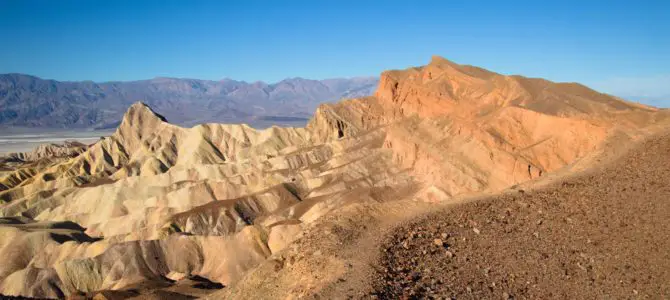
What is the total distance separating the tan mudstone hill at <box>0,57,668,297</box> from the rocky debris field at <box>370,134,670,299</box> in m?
3.96

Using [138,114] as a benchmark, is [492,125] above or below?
above

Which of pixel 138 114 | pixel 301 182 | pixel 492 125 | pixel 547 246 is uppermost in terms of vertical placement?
pixel 492 125

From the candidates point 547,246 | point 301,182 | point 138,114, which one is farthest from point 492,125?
point 138,114

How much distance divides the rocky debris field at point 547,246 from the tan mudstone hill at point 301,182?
3.96 metres

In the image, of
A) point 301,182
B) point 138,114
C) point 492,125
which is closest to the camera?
point 492,125

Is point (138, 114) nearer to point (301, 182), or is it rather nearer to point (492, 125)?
point (301, 182)

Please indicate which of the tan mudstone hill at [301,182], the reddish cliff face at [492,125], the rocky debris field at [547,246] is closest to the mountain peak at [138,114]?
the tan mudstone hill at [301,182]

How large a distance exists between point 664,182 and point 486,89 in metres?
37.0

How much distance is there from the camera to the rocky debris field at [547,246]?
15.0 metres

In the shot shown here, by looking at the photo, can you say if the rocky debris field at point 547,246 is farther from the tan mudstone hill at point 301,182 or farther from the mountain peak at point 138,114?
the mountain peak at point 138,114

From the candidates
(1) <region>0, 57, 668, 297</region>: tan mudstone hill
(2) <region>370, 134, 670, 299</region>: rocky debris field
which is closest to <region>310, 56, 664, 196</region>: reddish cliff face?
(1) <region>0, 57, 668, 297</region>: tan mudstone hill

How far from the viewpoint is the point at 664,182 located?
21.3 meters

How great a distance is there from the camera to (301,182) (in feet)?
219

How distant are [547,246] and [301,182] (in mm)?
50524
